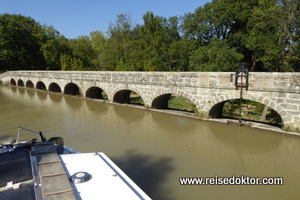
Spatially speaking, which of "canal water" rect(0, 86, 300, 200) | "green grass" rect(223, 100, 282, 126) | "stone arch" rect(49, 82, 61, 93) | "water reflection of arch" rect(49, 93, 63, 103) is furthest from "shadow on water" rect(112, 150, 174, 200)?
"stone arch" rect(49, 82, 61, 93)

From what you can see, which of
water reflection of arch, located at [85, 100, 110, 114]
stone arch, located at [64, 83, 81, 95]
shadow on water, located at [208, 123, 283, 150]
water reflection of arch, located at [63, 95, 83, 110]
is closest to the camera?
shadow on water, located at [208, 123, 283, 150]

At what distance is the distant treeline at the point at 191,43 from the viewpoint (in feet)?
47.5

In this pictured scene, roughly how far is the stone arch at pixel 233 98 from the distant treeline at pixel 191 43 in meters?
6.98

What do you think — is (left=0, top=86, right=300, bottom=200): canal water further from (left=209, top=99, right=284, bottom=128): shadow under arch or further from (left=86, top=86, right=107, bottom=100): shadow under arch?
(left=86, top=86, right=107, bottom=100): shadow under arch

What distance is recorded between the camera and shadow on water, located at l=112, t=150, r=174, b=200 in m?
4.44

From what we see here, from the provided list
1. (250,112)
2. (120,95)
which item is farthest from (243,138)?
(120,95)

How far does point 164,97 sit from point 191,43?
1603 cm

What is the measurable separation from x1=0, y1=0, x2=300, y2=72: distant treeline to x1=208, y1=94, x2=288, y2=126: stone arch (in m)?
6.98

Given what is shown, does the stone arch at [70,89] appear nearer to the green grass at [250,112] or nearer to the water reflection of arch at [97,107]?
the water reflection of arch at [97,107]

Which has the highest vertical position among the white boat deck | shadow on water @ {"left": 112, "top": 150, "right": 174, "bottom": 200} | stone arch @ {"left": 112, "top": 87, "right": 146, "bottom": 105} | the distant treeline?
the distant treeline

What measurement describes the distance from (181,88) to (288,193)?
6.27 meters

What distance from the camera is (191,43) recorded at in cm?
2572

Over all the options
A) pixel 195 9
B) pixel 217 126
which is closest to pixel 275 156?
pixel 217 126

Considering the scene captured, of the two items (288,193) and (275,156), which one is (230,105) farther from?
(288,193)
